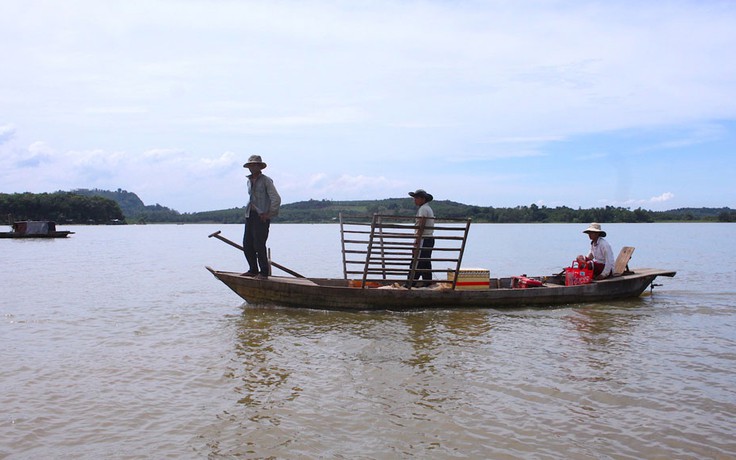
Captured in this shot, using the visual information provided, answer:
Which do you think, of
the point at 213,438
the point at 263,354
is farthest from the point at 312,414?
the point at 263,354

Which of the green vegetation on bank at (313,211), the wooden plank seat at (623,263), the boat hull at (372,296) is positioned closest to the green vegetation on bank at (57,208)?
the green vegetation on bank at (313,211)

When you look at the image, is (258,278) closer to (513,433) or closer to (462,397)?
(462,397)

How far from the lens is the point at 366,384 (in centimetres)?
Result: 745

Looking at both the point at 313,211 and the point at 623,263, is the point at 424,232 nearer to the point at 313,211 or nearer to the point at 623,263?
the point at 623,263

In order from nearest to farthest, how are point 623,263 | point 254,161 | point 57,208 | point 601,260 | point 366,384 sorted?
point 366,384 < point 254,161 < point 601,260 < point 623,263 < point 57,208

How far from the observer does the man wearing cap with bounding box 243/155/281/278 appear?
12.1m

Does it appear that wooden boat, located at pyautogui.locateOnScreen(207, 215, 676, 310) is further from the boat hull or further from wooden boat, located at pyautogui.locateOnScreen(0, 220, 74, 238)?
wooden boat, located at pyautogui.locateOnScreen(0, 220, 74, 238)

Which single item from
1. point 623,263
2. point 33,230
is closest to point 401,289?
point 623,263

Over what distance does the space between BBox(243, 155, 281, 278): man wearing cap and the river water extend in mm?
1593

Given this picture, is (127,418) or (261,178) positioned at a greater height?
(261,178)

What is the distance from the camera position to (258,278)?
40.6 ft

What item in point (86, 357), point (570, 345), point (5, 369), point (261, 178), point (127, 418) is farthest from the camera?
point (261, 178)

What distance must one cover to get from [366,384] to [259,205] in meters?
5.84

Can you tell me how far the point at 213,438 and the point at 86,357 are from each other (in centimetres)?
426
